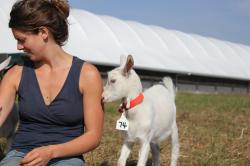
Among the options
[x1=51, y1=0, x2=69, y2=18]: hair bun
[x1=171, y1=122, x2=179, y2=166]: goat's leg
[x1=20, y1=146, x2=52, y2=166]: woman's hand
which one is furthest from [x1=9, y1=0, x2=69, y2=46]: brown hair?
[x1=171, y1=122, x2=179, y2=166]: goat's leg

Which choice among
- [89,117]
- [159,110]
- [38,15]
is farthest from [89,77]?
[159,110]

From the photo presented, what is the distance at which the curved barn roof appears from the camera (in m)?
27.2

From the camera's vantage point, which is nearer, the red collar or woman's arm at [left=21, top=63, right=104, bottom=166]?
woman's arm at [left=21, top=63, right=104, bottom=166]

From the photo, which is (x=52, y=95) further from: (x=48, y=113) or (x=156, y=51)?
(x=156, y=51)

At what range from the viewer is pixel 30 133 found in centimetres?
330

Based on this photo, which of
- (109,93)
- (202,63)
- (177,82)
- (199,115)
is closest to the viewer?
(109,93)

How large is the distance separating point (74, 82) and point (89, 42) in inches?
1007

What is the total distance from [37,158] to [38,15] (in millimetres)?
799

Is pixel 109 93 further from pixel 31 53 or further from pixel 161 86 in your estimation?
pixel 31 53

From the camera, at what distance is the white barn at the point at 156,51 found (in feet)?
90.0

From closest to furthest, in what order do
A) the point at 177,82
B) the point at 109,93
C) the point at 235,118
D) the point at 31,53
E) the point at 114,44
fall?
1. the point at 31,53
2. the point at 109,93
3. the point at 235,118
4. the point at 114,44
5. the point at 177,82

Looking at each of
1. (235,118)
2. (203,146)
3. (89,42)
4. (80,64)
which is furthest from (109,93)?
(89,42)

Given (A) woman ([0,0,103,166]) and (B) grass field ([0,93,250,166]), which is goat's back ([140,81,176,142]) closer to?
(B) grass field ([0,93,250,166])

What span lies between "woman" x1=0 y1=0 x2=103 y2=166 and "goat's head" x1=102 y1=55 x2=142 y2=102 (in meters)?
2.02
